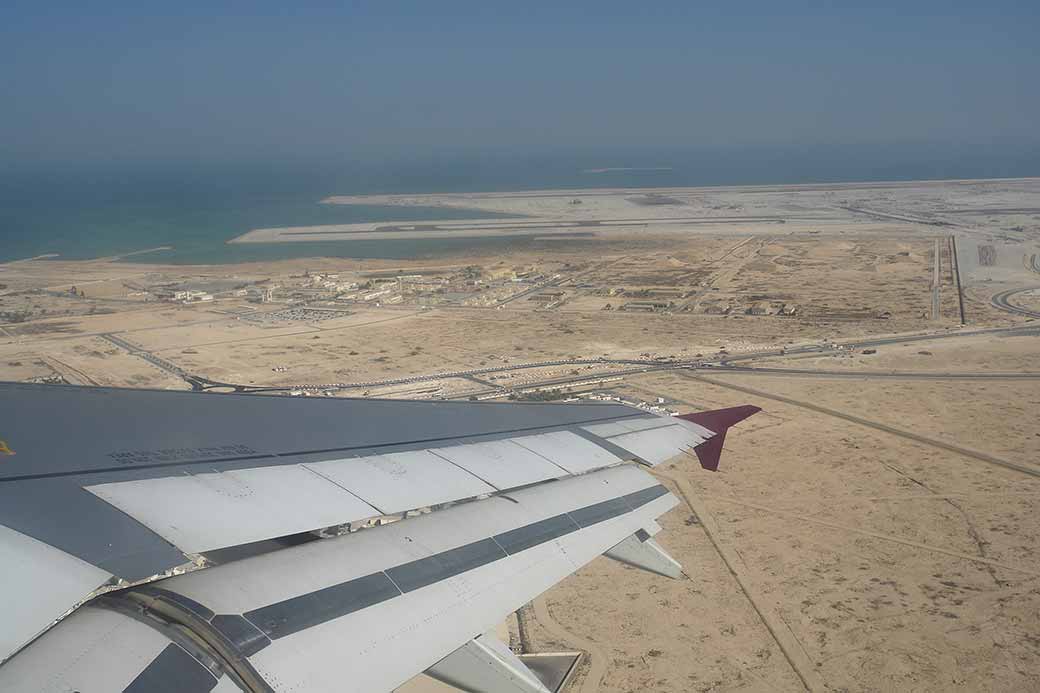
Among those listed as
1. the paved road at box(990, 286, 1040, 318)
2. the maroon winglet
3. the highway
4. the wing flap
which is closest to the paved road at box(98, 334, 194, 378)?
the highway

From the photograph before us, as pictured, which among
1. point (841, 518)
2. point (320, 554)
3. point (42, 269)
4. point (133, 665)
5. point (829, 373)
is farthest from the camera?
point (42, 269)

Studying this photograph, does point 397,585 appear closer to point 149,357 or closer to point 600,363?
point 600,363

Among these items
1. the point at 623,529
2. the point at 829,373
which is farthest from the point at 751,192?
the point at 623,529

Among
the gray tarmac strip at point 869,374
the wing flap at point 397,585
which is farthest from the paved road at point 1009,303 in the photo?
the wing flap at point 397,585

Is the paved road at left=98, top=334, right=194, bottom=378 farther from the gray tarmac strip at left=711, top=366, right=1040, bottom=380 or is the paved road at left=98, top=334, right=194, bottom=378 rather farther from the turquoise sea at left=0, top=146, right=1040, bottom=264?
the turquoise sea at left=0, top=146, right=1040, bottom=264

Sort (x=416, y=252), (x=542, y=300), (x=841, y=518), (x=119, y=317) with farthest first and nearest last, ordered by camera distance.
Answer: (x=416, y=252)
(x=542, y=300)
(x=119, y=317)
(x=841, y=518)

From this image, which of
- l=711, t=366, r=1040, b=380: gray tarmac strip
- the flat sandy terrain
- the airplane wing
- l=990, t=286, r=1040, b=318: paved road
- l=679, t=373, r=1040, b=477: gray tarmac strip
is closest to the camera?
the airplane wing

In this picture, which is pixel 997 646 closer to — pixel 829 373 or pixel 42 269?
pixel 829 373
